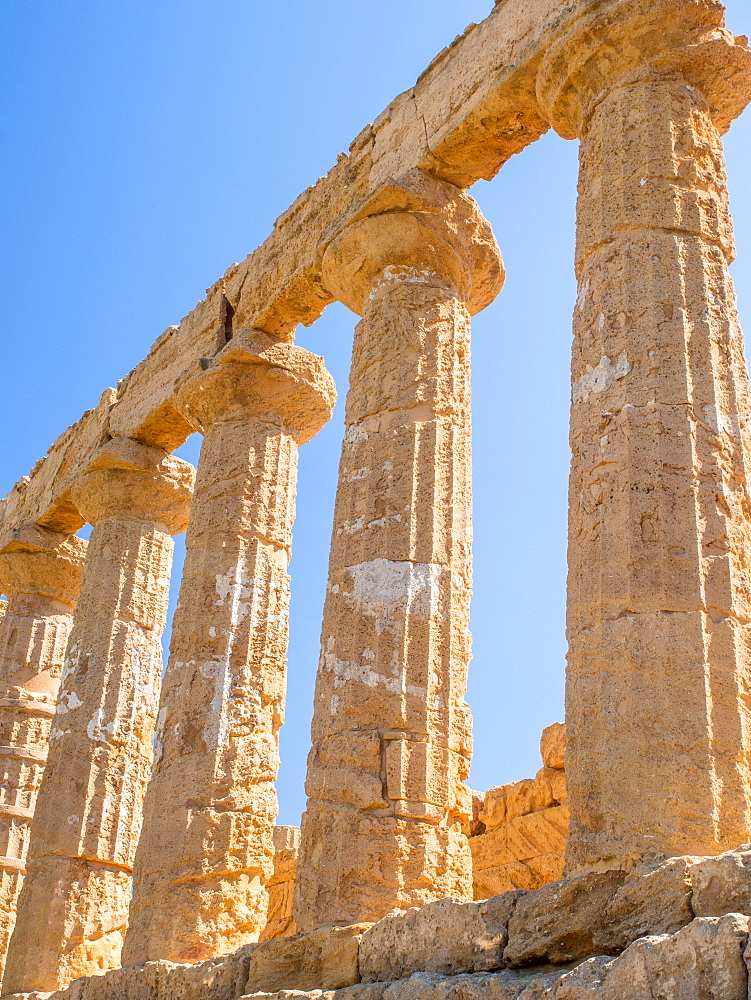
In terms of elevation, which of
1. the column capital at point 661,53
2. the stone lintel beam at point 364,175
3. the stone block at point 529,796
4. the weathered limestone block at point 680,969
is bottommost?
the weathered limestone block at point 680,969

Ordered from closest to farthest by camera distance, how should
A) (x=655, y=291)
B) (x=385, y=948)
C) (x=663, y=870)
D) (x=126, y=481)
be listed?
1. (x=663, y=870)
2. (x=385, y=948)
3. (x=655, y=291)
4. (x=126, y=481)

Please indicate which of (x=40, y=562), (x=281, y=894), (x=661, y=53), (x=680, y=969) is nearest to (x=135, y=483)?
(x=40, y=562)

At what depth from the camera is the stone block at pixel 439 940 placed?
608 centimetres

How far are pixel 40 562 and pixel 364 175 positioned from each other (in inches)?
306

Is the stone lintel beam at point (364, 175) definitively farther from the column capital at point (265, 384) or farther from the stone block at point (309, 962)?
the stone block at point (309, 962)

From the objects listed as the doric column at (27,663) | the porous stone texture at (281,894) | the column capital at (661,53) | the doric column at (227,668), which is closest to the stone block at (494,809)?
the porous stone texture at (281,894)

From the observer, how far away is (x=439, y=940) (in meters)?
6.37

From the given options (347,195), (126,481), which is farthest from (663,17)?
(126,481)

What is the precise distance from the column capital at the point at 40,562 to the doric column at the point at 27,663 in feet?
0.04

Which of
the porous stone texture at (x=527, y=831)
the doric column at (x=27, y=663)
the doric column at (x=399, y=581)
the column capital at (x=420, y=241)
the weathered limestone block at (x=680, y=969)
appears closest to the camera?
the weathered limestone block at (x=680, y=969)

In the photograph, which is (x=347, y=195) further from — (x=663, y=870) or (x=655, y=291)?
(x=663, y=870)

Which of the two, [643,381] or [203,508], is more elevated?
[203,508]

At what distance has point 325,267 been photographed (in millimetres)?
11133

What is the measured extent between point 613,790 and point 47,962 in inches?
316
